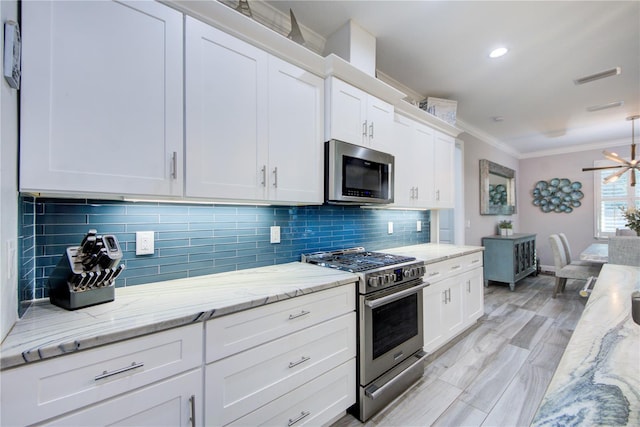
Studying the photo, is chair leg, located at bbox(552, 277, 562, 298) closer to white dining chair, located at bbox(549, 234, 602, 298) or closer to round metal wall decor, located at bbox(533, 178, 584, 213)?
white dining chair, located at bbox(549, 234, 602, 298)

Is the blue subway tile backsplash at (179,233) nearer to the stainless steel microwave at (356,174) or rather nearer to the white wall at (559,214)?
the stainless steel microwave at (356,174)

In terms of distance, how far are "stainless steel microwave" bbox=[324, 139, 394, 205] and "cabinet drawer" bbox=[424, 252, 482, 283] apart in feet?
2.27

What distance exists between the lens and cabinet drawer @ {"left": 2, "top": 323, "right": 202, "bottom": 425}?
2.60 ft

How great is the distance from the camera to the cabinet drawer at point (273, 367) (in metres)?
1.16

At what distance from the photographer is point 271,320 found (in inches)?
51.9

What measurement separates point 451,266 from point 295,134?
1.88 m

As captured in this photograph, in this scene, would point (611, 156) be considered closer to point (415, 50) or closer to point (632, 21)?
point (632, 21)

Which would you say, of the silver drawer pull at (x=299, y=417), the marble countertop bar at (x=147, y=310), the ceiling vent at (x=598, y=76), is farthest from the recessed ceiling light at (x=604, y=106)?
the silver drawer pull at (x=299, y=417)

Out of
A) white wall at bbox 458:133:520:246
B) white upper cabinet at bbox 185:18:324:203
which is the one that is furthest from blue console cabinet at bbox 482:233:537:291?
white upper cabinet at bbox 185:18:324:203

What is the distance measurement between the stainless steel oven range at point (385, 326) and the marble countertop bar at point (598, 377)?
3.21 feet

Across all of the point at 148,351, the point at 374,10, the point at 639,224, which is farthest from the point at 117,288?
the point at 639,224

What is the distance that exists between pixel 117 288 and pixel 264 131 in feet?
3.71

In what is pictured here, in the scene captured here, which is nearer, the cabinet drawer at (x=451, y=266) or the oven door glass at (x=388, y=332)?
the oven door glass at (x=388, y=332)

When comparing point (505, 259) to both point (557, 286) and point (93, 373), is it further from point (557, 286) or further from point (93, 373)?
point (93, 373)
